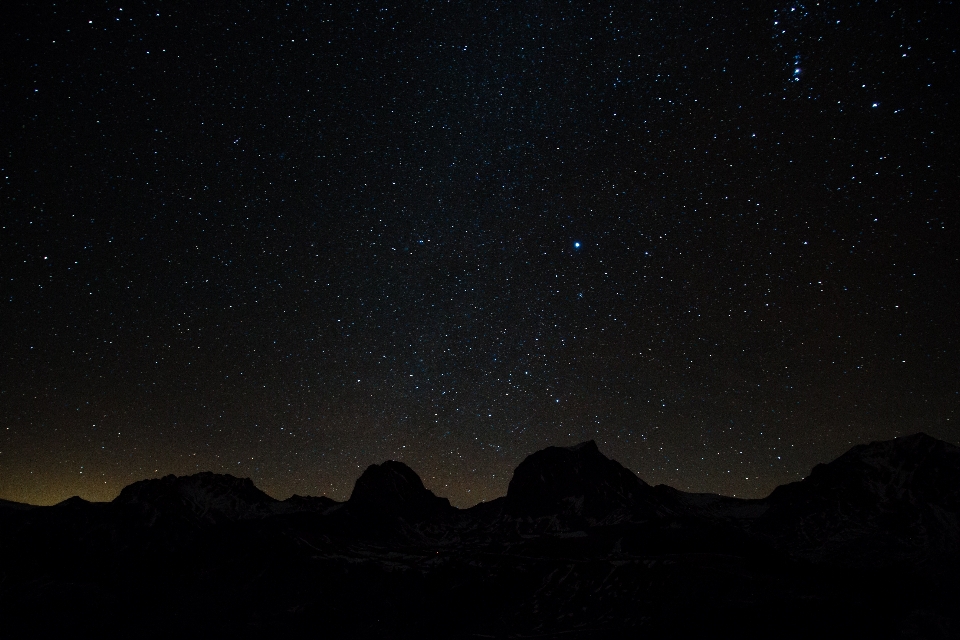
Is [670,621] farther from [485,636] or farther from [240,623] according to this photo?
[240,623]

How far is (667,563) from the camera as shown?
141750 millimetres

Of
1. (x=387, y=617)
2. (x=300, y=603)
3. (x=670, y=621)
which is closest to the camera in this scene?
(x=670, y=621)

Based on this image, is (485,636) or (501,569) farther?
(501,569)

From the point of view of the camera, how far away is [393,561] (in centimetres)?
18562

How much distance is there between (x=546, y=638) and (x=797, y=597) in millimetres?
53667

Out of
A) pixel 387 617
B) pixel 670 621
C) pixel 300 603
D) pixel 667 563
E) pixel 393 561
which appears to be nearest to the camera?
pixel 670 621

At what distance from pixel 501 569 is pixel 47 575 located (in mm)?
157626

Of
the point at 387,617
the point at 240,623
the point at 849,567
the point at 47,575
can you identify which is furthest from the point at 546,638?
the point at 47,575

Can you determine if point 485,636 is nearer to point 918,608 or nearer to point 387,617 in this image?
point 387,617

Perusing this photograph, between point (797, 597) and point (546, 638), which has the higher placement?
point (797, 597)

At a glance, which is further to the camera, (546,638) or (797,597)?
(546,638)

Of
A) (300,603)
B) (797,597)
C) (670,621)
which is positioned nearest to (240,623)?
(300,603)

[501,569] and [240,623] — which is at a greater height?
[501,569]

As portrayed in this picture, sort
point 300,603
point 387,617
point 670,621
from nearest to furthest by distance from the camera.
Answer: point 670,621 < point 387,617 < point 300,603
